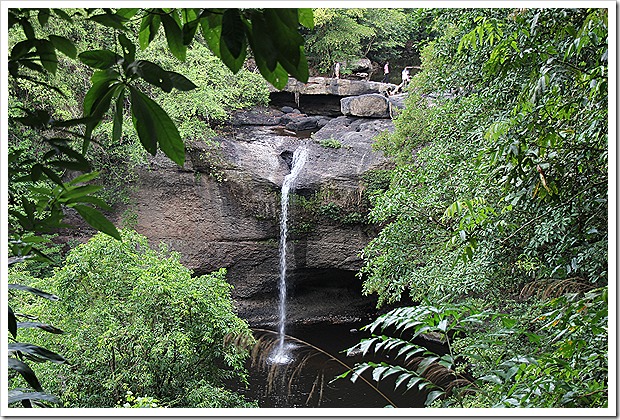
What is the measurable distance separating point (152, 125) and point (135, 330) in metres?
2.87

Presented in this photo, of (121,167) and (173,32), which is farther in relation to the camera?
(121,167)

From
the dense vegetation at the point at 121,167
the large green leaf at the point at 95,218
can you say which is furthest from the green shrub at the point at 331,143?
the large green leaf at the point at 95,218

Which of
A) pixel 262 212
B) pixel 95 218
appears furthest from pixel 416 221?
pixel 95 218

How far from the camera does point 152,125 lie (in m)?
0.54

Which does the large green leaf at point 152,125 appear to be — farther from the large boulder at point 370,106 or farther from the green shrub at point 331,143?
the large boulder at point 370,106

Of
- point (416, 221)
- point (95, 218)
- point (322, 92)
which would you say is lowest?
point (95, 218)

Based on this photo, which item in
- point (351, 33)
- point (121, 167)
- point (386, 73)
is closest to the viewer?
point (121, 167)

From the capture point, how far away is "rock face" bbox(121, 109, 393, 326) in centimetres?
649

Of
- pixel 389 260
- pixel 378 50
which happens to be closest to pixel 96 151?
pixel 389 260

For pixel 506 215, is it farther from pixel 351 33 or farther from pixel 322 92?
pixel 351 33

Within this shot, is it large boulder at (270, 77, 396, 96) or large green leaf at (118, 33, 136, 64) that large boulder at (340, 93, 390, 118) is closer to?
large boulder at (270, 77, 396, 96)

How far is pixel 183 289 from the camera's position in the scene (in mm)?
3316

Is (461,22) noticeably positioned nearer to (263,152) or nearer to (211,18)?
(211,18)

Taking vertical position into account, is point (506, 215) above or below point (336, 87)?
below
